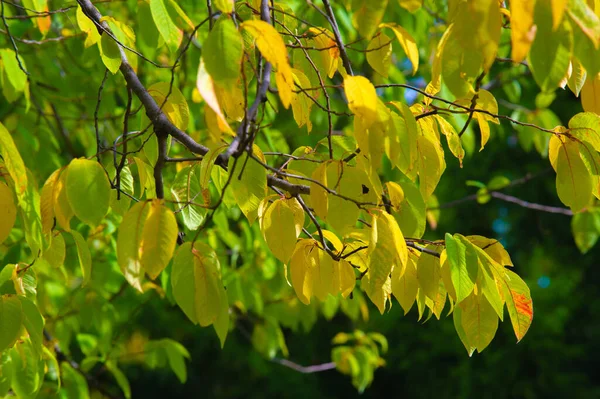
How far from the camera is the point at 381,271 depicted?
3.76 ft

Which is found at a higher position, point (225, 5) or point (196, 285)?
point (225, 5)

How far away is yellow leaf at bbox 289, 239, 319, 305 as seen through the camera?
1.28 meters

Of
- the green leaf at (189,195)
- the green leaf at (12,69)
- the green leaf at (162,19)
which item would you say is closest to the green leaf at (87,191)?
the green leaf at (189,195)

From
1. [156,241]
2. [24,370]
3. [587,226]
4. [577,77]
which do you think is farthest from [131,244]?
[587,226]

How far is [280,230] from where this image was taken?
123 centimetres

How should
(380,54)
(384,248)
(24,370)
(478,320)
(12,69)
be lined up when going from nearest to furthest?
1. (384,248)
2. (478,320)
3. (380,54)
4. (24,370)
5. (12,69)

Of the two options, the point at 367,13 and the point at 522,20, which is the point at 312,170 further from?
the point at 522,20

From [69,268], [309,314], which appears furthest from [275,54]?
[309,314]

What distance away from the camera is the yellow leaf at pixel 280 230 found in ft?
4.02

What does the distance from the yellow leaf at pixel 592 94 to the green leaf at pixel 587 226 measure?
186cm

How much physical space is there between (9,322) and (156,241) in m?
0.40

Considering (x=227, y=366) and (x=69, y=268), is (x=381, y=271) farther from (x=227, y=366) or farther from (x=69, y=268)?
(x=227, y=366)

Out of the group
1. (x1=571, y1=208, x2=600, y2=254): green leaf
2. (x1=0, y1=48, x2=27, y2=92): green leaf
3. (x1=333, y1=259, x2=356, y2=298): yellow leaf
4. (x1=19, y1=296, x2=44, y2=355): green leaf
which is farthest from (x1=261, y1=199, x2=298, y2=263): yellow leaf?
(x1=571, y1=208, x2=600, y2=254): green leaf

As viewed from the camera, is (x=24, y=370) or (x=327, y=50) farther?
(x=24, y=370)
